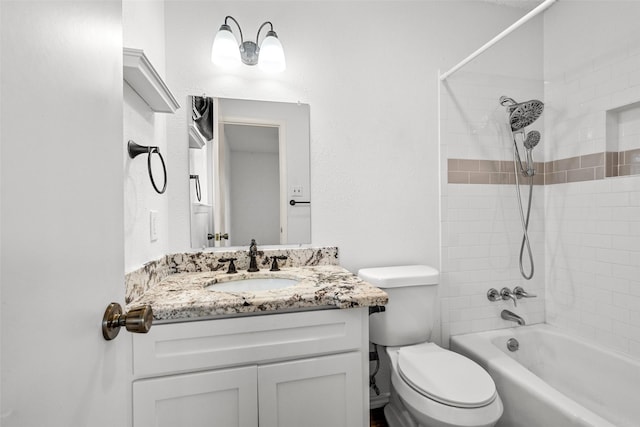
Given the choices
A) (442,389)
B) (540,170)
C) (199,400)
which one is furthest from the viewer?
(540,170)

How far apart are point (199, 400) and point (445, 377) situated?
946 millimetres

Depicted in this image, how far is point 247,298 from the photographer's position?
3.51 feet

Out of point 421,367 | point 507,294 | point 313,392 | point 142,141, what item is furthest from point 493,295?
point 142,141

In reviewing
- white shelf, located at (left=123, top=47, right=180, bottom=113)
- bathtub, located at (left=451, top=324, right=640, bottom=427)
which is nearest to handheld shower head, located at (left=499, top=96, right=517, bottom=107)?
bathtub, located at (left=451, top=324, right=640, bottom=427)

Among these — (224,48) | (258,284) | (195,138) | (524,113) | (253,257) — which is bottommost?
(258,284)

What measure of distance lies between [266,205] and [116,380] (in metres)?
1.13

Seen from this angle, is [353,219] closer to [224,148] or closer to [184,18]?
[224,148]

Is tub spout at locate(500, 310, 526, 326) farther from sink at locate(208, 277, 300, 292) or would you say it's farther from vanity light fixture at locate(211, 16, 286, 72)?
vanity light fixture at locate(211, 16, 286, 72)

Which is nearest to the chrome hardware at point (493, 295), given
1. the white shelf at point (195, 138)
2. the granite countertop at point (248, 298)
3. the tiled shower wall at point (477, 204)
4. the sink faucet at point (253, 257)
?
the tiled shower wall at point (477, 204)

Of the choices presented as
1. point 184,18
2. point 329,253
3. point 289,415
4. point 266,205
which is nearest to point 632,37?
point 329,253

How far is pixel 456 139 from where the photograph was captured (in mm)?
1871

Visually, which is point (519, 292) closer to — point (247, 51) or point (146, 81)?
point (247, 51)

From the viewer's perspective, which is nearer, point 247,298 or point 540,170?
point 247,298

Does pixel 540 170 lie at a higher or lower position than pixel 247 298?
higher
